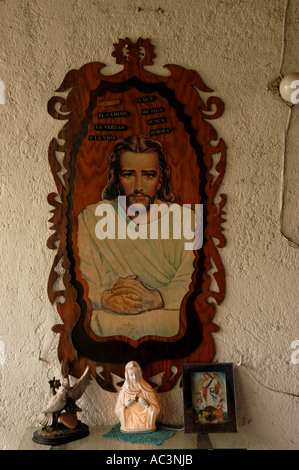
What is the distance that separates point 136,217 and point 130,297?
0.40 m

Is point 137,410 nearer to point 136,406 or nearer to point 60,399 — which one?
point 136,406

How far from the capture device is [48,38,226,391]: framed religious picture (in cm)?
249

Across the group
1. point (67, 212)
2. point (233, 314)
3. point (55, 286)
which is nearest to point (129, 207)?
point (67, 212)

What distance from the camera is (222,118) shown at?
2578 millimetres

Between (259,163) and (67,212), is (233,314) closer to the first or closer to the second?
(259,163)

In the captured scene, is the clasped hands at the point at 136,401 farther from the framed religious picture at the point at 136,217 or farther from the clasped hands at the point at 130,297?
the clasped hands at the point at 130,297

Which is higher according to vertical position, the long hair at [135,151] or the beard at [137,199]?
the long hair at [135,151]

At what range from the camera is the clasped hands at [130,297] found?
251 cm

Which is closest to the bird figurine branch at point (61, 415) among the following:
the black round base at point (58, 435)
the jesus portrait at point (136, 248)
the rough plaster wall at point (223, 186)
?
the black round base at point (58, 435)

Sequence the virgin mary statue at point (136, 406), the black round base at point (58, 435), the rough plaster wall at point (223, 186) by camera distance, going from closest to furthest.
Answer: the black round base at point (58, 435)
the virgin mary statue at point (136, 406)
the rough plaster wall at point (223, 186)

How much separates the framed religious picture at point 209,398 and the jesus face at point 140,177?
856mm

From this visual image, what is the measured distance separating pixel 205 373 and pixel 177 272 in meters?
0.51

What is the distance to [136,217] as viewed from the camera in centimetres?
256

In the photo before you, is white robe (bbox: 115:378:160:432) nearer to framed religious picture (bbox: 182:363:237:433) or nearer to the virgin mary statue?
the virgin mary statue
